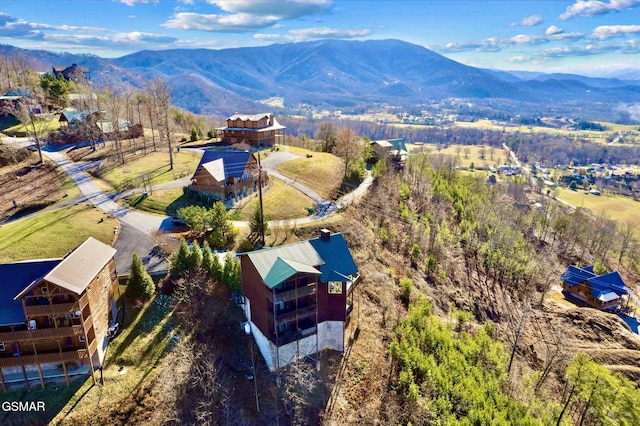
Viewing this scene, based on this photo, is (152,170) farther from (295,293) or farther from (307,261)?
(295,293)

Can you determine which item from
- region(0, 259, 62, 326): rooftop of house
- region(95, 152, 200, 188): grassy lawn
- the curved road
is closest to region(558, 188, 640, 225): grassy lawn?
the curved road

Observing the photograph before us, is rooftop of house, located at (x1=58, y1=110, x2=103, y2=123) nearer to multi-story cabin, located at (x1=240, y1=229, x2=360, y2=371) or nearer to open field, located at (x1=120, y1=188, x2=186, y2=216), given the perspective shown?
open field, located at (x1=120, y1=188, x2=186, y2=216)

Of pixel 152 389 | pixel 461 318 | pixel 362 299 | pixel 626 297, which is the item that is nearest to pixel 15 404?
pixel 152 389

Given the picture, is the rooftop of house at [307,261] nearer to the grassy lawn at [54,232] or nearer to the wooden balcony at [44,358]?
the wooden balcony at [44,358]

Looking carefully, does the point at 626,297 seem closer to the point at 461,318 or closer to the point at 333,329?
the point at 461,318

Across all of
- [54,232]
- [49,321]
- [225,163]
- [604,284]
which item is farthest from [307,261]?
[604,284]

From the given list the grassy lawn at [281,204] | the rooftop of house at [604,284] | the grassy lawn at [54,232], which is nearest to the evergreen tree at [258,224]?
the grassy lawn at [281,204]

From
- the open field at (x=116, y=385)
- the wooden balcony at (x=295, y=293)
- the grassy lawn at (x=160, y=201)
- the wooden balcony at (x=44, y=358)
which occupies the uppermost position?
the grassy lawn at (x=160, y=201)
